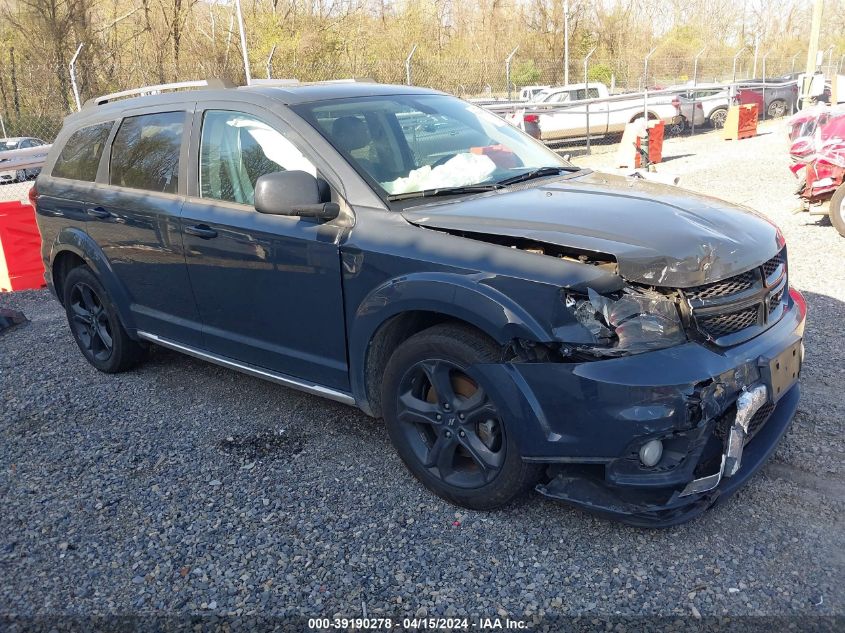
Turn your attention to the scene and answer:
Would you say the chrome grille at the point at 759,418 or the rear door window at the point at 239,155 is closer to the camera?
the chrome grille at the point at 759,418

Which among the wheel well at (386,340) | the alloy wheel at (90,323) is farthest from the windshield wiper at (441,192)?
the alloy wheel at (90,323)

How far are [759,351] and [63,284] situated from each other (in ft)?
15.6

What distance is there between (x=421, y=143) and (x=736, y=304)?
6.19ft

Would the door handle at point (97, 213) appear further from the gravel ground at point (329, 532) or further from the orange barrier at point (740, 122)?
the orange barrier at point (740, 122)

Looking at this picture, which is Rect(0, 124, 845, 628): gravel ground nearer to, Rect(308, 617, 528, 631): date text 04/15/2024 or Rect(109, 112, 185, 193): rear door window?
Rect(308, 617, 528, 631): date text 04/15/2024

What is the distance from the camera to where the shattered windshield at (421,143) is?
11.9 ft

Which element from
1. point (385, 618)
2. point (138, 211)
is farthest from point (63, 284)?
point (385, 618)

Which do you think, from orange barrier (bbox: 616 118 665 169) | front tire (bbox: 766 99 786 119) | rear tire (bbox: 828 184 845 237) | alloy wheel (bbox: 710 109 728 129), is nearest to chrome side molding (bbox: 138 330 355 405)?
rear tire (bbox: 828 184 845 237)

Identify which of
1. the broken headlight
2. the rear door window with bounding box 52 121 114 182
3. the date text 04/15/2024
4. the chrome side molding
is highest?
the rear door window with bounding box 52 121 114 182

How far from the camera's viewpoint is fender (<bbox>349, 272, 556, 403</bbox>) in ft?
9.23

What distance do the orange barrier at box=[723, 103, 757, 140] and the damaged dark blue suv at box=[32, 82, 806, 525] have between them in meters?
16.6

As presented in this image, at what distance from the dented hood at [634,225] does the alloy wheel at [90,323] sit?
2.98 m

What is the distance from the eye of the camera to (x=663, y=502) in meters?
2.80

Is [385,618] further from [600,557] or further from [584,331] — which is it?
[584,331]
